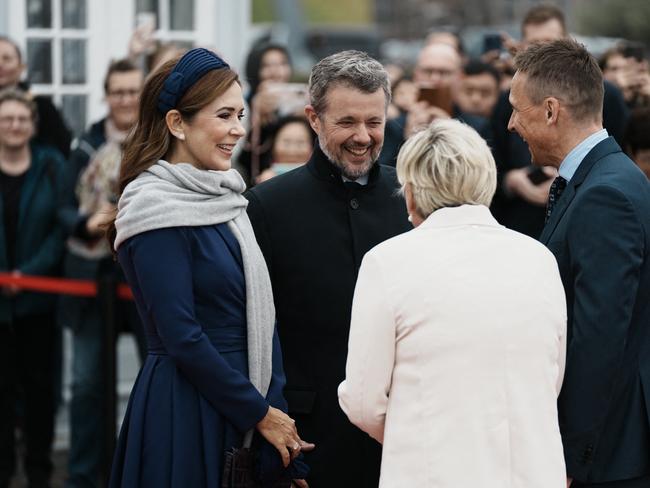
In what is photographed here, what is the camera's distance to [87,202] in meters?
6.96

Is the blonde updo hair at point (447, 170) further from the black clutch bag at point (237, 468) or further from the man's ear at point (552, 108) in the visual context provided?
the black clutch bag at point (237, 468)

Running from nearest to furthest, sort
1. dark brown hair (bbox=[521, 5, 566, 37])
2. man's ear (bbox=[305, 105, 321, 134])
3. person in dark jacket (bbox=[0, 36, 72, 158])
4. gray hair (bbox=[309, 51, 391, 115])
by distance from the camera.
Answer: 1. gray hair (bbox=[309, 51, 391, 115])
2. man's ear (bbox=[305, 105, 321, 134])
3. dark brown hair (bbox=[521, 5, 566, 37])
4. person in dark jacket (bbox=[0, 36, 72, 158])

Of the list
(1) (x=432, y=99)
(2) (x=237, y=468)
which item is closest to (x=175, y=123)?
(2) (x=237, y=468)

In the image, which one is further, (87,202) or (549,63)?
(87,202)

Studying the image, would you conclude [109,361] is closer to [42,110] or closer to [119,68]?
[119,68]

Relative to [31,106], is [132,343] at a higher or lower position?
lower

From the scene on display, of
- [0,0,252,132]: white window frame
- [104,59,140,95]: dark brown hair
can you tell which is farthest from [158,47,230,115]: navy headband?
[0,0,252,132]: white window frame

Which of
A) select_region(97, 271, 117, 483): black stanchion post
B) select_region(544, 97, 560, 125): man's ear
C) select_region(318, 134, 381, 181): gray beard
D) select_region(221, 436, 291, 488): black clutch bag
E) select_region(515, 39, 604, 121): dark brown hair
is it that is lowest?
select_region(97, 271, 117, 483): black stanchion post

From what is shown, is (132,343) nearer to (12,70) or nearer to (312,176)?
(12,70)

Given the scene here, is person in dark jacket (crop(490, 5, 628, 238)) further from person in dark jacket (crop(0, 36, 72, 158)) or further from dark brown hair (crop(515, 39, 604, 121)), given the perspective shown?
person in dark jacket (crop(0, 36, 72, 158))

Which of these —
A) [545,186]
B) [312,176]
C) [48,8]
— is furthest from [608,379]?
[48,8]

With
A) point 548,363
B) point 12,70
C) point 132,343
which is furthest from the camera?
point 132,343

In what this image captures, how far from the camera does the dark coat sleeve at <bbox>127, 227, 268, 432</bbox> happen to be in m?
3.89

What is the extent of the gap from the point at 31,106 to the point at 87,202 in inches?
28.4
